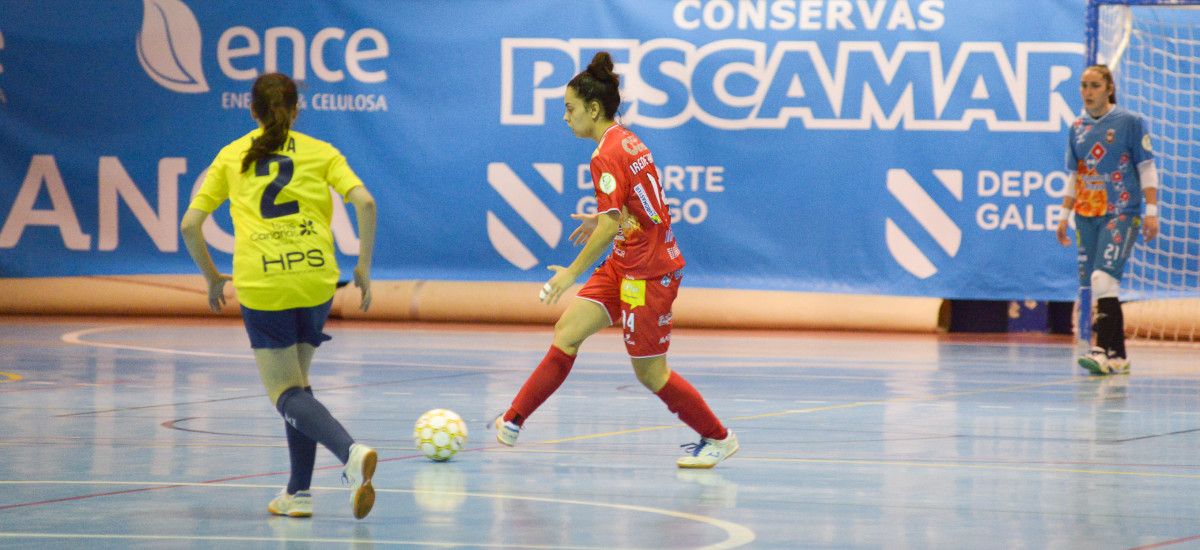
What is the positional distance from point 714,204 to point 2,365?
720 cm

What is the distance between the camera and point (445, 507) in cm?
588

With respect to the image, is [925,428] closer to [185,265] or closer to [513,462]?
[513,462]

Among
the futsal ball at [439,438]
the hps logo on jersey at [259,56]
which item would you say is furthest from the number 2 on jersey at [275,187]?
the hps logo on jersey at [259,56]

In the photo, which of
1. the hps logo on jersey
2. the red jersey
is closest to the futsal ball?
the red jersey

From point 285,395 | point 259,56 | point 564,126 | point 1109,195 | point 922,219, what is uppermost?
point 259,56

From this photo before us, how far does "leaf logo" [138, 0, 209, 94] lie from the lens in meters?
17.5

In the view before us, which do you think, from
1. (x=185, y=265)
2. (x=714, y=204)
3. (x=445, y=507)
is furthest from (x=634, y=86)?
(x=445, y=507)

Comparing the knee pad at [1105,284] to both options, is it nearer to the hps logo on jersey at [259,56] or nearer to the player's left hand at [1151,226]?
the player's left hand at [1151,226]

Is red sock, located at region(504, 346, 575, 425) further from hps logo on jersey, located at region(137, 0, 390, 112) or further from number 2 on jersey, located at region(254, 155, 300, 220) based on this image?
hps logo on jersey, located at region(137, 0, 390, 112)

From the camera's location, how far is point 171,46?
57.5 feet

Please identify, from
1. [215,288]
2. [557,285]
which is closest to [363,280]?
[215,288]

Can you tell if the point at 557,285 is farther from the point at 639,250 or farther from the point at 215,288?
the point at 215,288

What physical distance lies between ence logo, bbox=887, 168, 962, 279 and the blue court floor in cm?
282

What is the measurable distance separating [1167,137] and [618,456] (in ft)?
32.9
